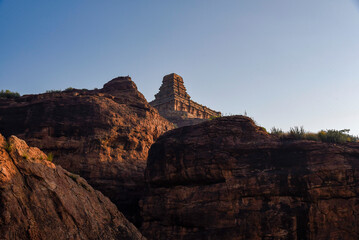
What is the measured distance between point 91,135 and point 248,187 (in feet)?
37.4

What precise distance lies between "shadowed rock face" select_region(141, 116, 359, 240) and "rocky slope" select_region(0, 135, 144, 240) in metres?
2.60

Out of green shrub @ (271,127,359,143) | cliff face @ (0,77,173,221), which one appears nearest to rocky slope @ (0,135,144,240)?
cliff face @ (0,77,173,221)

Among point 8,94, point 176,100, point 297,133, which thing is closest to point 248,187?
point 297,133

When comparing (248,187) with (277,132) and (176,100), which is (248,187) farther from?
(176,100)

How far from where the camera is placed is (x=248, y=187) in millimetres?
14539

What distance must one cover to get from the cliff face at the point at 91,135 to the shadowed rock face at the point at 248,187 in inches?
141

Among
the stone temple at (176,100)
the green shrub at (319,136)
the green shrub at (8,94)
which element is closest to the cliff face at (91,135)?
the green shrub at (8,94)

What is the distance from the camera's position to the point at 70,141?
20.2 metres

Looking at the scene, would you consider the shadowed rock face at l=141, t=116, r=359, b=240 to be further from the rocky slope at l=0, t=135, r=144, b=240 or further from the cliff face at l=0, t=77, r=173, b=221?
the cliff face at l=0, t=77, r=173, b=221

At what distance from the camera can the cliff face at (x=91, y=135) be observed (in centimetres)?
1930

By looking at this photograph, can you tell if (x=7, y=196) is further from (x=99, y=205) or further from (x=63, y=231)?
(x=99, y=205)

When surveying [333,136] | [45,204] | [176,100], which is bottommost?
[45,204]

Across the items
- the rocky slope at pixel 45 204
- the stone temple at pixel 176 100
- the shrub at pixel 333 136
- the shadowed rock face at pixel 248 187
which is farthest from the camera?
the stone temple at pixel 176 100

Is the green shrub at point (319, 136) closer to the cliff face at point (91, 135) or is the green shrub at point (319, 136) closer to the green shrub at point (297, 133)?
the green shrub at point (297, 133)
